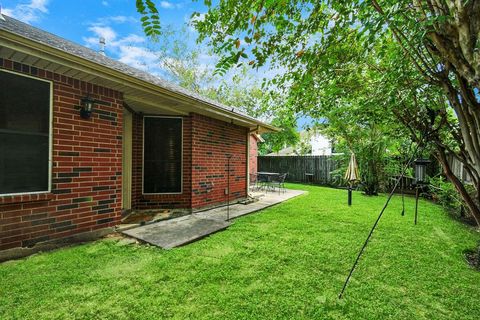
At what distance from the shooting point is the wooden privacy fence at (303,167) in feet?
42.1

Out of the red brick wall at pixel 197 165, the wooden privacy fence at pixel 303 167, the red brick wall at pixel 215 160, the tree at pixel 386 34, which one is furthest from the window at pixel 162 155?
the wooden privacy fence at pixel 303 167

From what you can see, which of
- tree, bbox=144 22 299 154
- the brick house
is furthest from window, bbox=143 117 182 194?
tree, bbox=144 22 299 154

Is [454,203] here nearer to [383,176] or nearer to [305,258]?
[383,176]

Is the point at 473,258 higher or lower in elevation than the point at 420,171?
lower

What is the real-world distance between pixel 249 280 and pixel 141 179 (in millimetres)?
4073

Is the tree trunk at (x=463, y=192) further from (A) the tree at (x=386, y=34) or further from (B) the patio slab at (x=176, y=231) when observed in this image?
(B) the patio slab at (x=176, y=231)

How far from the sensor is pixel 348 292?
2.31m

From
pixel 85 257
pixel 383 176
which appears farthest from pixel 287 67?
pixel 383 176

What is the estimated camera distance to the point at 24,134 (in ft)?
9.61

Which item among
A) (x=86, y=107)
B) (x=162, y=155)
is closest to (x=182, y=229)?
(x=162, y=155)

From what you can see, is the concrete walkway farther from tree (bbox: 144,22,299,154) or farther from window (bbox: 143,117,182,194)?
tree (bbox: 144,22,299,154)

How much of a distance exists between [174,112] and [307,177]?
10.8 metres

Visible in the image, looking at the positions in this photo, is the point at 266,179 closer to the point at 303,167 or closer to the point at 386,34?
the point at 303,167

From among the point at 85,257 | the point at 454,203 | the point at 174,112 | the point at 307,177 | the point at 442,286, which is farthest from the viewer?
the point at 307,177
